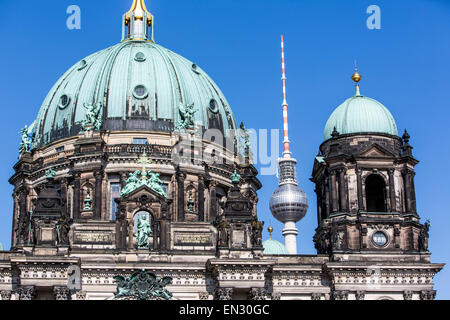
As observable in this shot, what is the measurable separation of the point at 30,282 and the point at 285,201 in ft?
254

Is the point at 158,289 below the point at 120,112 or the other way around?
below

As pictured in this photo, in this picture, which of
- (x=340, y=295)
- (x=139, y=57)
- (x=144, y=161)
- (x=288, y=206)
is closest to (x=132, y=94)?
(x=139, y=57)

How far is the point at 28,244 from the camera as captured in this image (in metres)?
56.8

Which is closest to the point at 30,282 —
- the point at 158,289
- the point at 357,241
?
the point at 158,289

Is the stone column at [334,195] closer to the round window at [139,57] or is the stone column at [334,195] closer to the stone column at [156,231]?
the stone column at [156,231]

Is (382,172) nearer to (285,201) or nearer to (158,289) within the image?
(158,289)

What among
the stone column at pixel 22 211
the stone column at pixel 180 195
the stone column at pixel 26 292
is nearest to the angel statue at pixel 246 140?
the stone column at pixel 180 195

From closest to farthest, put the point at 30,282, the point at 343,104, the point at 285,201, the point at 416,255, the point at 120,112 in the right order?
the point at 30,282
the point at 416,255
the point at 343,104
the point at 120,112
the point at 285,201

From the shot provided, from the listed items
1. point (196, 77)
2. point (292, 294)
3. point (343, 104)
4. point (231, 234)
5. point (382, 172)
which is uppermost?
point (196, 77)

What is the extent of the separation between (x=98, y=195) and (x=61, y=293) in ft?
37.7

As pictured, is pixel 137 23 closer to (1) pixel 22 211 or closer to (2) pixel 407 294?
(1) pixel 22 211

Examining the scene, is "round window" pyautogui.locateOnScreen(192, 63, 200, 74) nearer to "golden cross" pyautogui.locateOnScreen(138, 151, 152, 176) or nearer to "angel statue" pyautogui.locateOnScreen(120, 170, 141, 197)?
"golden cross" pyautogui.locateOnScreen(138, 151, 152, 176)

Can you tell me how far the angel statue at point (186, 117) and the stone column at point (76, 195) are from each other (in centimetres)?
851

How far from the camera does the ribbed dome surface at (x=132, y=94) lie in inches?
2724
